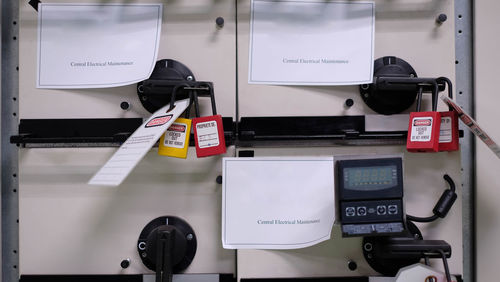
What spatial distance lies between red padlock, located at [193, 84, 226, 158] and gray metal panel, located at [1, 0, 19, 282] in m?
0.45

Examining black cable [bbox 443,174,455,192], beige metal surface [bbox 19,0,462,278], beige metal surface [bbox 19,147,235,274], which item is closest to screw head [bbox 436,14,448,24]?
beige metal surface [bbox 19,0,462,278]

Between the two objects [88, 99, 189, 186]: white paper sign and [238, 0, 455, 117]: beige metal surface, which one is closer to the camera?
[88, 99, 189, 186]: white paper sign

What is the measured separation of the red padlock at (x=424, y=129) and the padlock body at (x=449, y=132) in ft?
0.11

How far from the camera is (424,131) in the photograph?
2.31ft

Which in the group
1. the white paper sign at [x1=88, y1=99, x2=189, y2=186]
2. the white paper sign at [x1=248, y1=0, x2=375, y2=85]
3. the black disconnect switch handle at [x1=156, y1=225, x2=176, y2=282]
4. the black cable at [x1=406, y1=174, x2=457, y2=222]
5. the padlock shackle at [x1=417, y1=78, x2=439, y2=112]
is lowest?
the black disconnect switch handle at [x1=156, y1=225, x2=176, y2=282]

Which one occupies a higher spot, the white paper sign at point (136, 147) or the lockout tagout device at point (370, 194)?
the white paper sign at point (136, 147)

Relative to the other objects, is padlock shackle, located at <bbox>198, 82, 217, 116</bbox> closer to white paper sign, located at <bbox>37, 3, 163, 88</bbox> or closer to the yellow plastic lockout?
the yellow plastic lockout

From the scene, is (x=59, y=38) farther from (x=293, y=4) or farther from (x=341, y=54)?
(x=341, y=54)

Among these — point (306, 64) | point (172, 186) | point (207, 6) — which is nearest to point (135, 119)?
point (172, 186)

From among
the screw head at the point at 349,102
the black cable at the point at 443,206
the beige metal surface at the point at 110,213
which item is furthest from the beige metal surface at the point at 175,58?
the black cable at the point at 443,206

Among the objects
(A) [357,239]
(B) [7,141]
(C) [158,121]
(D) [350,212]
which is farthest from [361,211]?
(B) [7,141]

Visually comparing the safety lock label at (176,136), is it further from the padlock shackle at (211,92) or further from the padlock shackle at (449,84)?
the padlock shackle at (449,84)

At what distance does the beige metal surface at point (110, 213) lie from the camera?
765 mm

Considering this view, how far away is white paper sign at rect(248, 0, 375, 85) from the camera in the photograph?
2.53 ft
